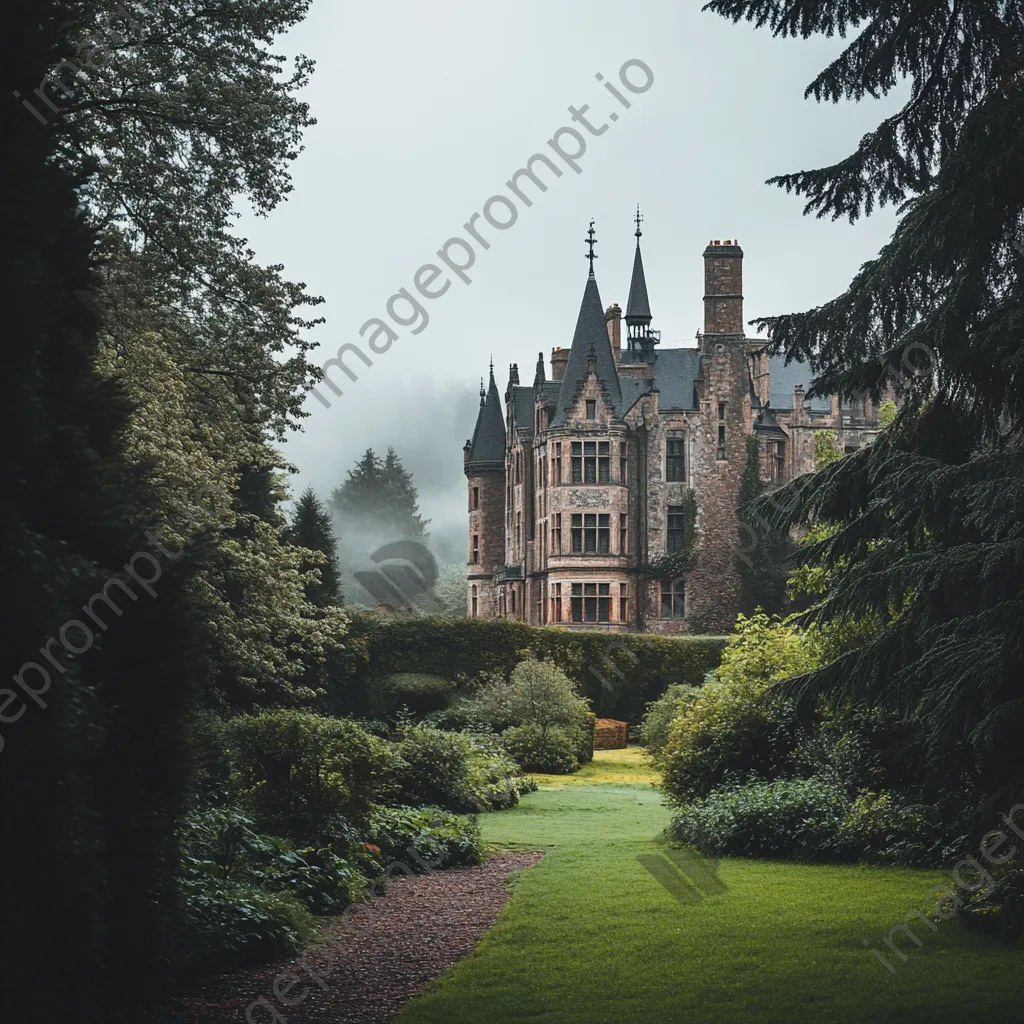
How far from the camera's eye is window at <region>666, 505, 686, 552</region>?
159 ft

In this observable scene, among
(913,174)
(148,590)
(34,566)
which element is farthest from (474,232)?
(34,566)

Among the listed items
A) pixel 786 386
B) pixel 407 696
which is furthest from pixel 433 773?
pixel 786 386

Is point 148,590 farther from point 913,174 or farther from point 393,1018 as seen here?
point 913,174

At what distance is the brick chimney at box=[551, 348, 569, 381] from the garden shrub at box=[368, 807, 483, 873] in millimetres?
42940

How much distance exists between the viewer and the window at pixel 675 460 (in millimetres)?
48781

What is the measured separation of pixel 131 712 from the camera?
6.20m

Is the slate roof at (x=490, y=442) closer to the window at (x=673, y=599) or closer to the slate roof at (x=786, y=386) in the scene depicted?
the window at (x=673, y=599)

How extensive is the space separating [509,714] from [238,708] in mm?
8716

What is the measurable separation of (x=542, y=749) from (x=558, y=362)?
31.3 m

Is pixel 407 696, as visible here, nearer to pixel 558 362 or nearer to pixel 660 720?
pixel 660 720

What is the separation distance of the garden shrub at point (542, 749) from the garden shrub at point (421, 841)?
42.8 feet

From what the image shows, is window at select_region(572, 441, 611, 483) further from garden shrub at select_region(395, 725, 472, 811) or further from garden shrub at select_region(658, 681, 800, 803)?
garden shrub at select_region(658, 681, 800, 803)

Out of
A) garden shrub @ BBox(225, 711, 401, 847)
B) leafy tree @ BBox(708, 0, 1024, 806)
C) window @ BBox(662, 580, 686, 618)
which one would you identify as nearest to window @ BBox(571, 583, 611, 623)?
window @ BBox(662, 580, 686, 618)

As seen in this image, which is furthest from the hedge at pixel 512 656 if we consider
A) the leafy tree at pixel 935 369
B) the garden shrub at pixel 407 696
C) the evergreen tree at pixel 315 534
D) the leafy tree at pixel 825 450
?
the leafy tree at pixel 935 369
